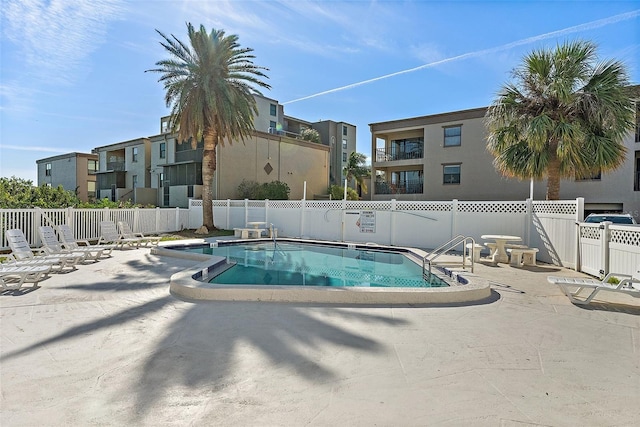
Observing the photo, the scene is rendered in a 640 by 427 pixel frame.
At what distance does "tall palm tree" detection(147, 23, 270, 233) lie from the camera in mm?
20031

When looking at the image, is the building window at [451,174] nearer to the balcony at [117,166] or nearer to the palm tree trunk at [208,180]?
the palm tree trunk at [208,180]

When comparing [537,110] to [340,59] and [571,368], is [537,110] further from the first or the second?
[571,368]

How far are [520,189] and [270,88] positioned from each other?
17691mm

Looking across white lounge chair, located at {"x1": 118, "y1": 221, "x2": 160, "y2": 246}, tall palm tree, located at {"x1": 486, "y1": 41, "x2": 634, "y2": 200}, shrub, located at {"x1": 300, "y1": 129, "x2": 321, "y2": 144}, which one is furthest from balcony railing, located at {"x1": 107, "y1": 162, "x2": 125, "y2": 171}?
tall palm tree, located at {"x1": 486, "y1": 41, "x2": 634, "y2": 200}

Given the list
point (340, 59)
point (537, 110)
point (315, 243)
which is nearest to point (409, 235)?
point (315, 243)

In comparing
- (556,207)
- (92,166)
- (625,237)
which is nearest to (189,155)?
(92,166)

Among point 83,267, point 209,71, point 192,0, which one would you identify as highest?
point 209,71

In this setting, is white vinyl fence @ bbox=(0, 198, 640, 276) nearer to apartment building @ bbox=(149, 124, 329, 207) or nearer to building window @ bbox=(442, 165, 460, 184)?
apartment building @ bbox=(149, 124, 329, 207)

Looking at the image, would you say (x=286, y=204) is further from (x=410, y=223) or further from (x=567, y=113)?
(x=567, y=113)

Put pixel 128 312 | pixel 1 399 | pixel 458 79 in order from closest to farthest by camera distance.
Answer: pixel 1 399 < pixel 128 312 < pixel 458 79

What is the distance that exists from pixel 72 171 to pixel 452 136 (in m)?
43.1

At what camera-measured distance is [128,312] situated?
19.1 feet

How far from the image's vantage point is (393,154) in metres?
30.4

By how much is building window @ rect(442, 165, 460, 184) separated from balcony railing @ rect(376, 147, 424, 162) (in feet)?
9.42
